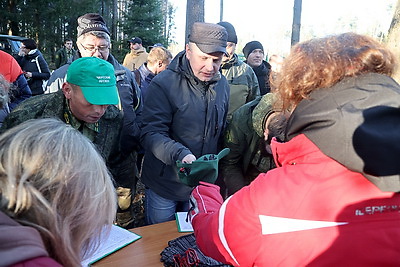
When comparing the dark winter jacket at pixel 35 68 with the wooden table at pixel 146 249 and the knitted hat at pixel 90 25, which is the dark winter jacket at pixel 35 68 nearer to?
the knitted hat at pixel 90 25

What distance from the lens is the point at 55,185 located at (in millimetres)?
784

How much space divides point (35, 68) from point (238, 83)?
14.6 feet

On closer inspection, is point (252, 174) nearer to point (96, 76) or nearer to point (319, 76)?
point (96, 76)

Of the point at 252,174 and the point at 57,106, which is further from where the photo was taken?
the point at 252,174

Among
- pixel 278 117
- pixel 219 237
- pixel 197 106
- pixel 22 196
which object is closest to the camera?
pixel 22 196

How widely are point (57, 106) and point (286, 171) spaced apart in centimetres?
136

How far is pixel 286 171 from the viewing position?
982mm

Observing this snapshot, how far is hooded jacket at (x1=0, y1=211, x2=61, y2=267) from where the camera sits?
0.63 metres

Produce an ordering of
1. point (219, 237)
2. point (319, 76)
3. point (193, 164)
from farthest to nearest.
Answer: point (193, 164) < point (219, 237) < point (319, 76)

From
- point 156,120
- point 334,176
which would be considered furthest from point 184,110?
point 334,176

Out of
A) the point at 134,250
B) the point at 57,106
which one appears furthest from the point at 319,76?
the point at 57,106

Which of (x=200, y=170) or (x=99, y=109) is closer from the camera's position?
(x=200, y=170)

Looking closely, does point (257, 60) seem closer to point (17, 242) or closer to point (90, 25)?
point (90, 25)

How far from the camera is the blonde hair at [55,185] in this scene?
750 millimetres
